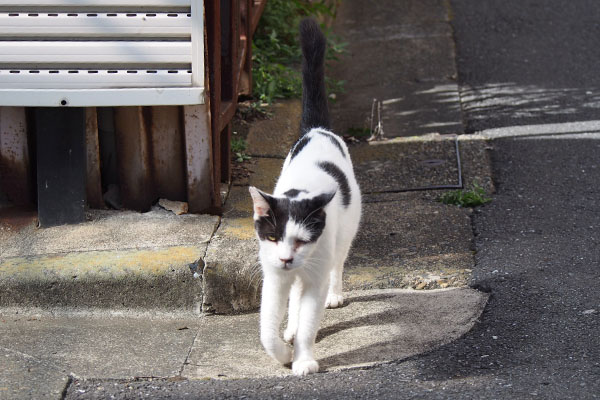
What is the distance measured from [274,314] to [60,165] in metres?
1.71

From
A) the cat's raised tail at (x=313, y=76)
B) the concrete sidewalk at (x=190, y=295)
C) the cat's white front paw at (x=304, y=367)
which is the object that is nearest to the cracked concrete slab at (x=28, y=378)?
the concrete sidewalk at (x=190, y=295)

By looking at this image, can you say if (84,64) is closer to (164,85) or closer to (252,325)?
(164,85)

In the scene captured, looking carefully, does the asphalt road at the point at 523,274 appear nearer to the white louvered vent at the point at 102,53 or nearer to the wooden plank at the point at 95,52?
the white louvered vent at the point at 102,53

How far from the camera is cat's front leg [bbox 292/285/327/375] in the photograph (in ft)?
11.8

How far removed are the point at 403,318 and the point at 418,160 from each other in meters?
2.31

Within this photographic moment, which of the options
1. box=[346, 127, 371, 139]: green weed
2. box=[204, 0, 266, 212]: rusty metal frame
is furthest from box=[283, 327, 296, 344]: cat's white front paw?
box=[346, 127, 371, 139]: green weed

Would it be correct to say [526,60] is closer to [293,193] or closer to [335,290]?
[335,290]

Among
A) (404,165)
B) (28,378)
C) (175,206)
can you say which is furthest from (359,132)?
(28,378)

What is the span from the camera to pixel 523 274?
4320mm

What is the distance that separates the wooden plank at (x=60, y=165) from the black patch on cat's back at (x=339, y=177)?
1.44 m

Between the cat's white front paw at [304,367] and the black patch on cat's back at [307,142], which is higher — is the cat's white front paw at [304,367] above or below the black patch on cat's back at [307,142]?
below

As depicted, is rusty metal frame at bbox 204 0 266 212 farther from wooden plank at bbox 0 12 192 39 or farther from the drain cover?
the drain cover

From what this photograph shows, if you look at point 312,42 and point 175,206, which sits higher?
point 312,42

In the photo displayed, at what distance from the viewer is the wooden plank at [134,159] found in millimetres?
4723
